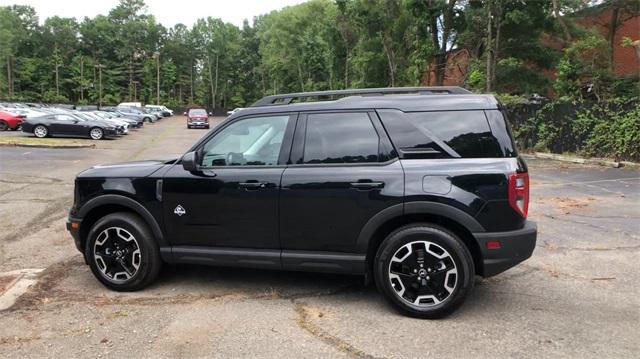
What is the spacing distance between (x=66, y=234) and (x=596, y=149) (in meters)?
16.4

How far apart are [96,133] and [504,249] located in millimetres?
27843

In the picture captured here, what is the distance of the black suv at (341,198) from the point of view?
419 cm

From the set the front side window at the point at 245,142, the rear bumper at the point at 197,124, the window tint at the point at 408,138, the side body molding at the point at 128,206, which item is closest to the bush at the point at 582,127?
the window tint at the point at 408,138

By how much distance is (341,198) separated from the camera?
14.3 ft

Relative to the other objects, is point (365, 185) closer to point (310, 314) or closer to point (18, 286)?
point (310, 314)

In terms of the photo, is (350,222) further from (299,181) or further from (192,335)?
(192,335)

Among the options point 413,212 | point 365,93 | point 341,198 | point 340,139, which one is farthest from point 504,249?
point 365,93

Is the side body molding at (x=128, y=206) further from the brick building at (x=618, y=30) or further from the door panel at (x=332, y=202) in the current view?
the brick building at (x=618, y=30)

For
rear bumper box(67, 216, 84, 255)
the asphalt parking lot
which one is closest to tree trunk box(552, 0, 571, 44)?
the asphalt parking lot

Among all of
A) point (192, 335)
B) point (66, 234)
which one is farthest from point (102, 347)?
point (66, 234)

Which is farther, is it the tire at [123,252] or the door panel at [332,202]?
the tire at [123,252]

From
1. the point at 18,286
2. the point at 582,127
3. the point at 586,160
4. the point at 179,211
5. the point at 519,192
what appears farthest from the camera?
the point at 582,127

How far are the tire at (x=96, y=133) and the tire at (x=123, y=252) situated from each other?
25.4 meters

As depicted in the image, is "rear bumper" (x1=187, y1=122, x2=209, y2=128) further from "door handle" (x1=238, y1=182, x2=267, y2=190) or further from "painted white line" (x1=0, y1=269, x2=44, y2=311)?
"door handle" (x1=238, y1=182, x2=267, y2=190)
